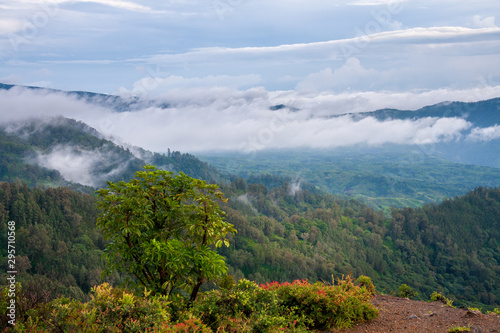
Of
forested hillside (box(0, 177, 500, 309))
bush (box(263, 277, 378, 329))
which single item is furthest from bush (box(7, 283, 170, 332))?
forested hillside (box(0, 177, 500, 309))

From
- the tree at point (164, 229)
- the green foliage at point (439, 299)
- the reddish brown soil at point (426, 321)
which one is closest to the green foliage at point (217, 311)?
the reddish brown soil at point (426, 321)

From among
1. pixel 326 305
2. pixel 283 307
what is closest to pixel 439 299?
pixel 326 305

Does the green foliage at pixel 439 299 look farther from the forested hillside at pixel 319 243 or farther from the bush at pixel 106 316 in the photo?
the forested hillside at pixel 319 243

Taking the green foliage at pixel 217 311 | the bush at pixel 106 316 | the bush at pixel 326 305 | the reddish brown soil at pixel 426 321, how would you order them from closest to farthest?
the bush at pixel 106 316 < the green foliage at pixel 217 311 < the reddish brown soil at pixel 426 321 < the bush at pixel 326 305

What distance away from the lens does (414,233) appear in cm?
13838

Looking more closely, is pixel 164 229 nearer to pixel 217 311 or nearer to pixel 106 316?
pixel 217 311

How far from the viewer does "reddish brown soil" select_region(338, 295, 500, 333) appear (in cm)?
1145

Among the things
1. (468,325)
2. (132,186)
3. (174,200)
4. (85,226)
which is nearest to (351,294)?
(468,325)

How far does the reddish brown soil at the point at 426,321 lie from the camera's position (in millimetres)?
11453

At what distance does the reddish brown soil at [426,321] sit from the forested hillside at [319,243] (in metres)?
63.1

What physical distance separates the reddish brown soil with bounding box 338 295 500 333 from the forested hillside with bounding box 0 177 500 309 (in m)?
63.1

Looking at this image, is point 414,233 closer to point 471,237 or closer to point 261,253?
point 471,237

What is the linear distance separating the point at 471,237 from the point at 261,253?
8147 centimetres

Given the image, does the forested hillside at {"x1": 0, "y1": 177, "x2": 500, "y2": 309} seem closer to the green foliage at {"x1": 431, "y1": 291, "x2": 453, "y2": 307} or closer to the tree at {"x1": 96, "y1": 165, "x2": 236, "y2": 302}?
the green foliage at {"x1": 431, "y1": 291, "x2": 453, "y2": 307}
